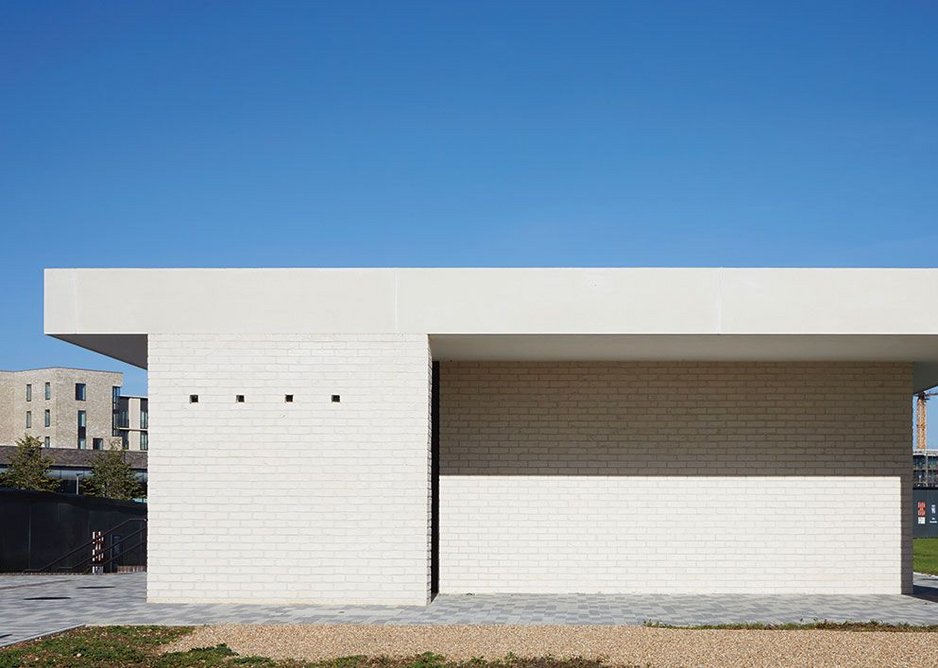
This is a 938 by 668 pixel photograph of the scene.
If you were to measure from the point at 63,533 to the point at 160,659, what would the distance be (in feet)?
43.6

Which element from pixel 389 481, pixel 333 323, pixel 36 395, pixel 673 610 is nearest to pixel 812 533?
pixel 673 610

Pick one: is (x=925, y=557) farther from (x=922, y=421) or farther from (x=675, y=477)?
(x=922, y=421)

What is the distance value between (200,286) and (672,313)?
605 cm

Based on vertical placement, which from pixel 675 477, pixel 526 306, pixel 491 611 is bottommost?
pixel 491 611

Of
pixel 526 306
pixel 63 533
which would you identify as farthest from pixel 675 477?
pixel 63 533

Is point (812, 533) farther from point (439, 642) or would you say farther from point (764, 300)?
point (439, 642)

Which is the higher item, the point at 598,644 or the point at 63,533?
the point at 598,644

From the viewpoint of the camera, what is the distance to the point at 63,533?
73.7ft

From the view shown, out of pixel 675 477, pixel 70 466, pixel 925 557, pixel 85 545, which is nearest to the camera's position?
pixel 675 477

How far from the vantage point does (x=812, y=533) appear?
53.7 ft

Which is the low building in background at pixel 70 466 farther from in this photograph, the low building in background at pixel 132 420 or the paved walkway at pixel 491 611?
the paved walkway at pixel 491 611

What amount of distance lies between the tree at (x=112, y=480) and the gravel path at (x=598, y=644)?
39.1 meters

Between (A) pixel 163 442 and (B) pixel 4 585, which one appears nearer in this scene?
(A) pixel 163 442

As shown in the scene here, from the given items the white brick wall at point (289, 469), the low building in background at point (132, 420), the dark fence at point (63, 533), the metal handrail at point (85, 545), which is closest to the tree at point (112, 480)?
the metal handrail at point (85, 545)
